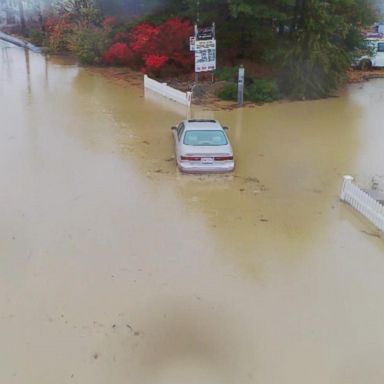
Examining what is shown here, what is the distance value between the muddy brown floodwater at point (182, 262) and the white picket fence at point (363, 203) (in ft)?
0.78

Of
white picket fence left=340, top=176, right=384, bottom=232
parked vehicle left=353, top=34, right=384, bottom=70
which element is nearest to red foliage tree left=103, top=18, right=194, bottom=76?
→ parked vehicle left=353, top=34, right=384, bottom=70

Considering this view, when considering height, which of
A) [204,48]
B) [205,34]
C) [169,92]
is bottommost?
[169,92]

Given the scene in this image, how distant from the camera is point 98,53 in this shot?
1139 inches

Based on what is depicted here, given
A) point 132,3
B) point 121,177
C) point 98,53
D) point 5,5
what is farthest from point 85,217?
point 5,5

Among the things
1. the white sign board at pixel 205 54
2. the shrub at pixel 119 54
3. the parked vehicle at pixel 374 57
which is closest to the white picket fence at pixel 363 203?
the white sign board at pixel 205 54

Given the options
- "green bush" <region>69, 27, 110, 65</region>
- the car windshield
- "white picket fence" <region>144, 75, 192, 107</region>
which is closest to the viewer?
the car windshield

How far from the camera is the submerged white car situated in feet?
41.3

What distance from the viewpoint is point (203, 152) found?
1257cm

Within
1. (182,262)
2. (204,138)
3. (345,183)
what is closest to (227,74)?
(204,138)

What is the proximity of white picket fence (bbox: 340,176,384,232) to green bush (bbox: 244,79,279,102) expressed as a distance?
10.3m

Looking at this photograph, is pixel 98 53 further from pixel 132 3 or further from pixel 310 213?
pixel 310 213

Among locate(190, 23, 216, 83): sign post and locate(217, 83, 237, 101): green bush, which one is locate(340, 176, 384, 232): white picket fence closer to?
locate(217, 83, 237, 101): green bush

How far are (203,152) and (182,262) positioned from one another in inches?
173

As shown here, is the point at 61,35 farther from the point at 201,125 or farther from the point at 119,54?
the point at 201,125
